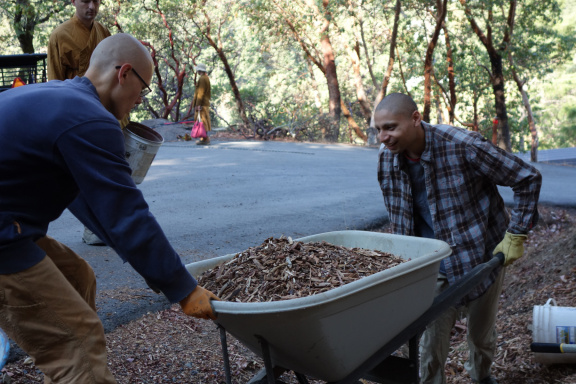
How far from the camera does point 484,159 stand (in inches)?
131

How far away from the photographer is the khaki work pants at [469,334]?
3.55m

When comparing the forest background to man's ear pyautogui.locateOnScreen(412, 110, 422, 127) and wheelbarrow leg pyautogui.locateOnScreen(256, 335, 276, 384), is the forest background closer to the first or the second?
man's ear pyautogui.locateOnScreen(412, 110, 422, 127)

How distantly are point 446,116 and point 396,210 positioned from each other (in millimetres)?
21060

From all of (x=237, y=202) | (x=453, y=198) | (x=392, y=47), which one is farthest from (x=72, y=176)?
(x=392, y=47)

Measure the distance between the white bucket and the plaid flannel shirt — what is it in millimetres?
580

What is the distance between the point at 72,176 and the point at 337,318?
3.64 ft

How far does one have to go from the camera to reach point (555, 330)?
3750 mm

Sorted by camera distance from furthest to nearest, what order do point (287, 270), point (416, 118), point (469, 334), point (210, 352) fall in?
point (210, 352) < point (469, 334) < point (416, 118) < point (287, 270)

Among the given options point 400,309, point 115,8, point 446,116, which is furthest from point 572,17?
point 400,309

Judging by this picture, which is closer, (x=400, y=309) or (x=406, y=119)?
(x=400, y=309)

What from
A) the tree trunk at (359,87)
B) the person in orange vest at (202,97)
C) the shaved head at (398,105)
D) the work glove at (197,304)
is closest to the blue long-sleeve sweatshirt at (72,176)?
the work glove at (197,304)

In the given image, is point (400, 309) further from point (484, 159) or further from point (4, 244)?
point (4, 244)

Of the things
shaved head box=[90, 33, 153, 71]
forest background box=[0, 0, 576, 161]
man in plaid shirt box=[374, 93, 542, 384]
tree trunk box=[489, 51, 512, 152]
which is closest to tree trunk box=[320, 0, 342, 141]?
forest background box=[0, 0, 576, 161]

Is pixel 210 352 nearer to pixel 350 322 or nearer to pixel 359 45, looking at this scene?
pixel 350 322
